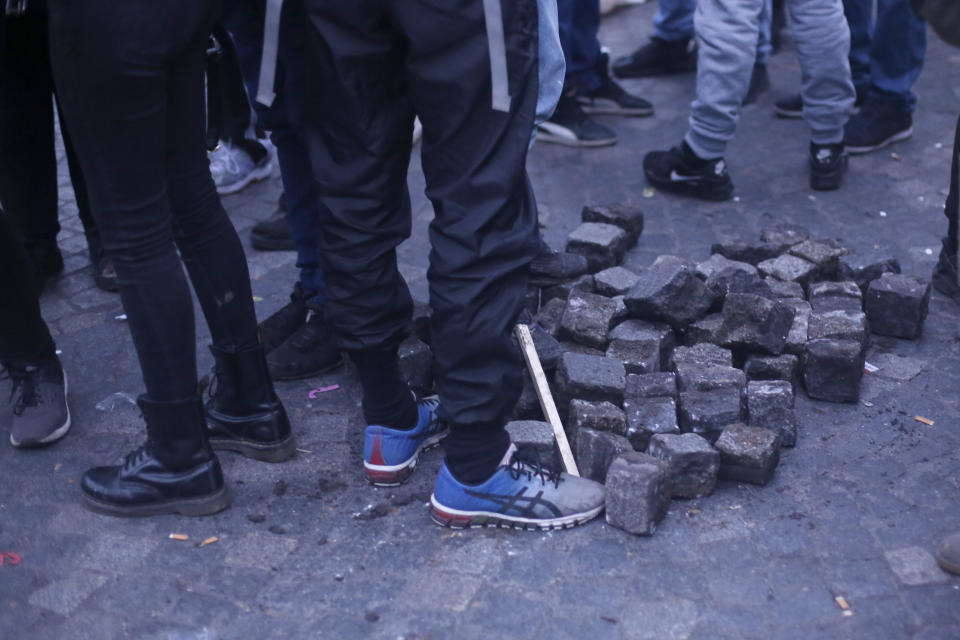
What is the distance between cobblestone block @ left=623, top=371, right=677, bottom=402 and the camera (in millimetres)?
3260

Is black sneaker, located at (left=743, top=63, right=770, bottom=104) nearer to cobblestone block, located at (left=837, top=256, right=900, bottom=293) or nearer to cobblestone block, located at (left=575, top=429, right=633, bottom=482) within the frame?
cobblestone block, located at (left=837, top=256, right=900, bottom=293)

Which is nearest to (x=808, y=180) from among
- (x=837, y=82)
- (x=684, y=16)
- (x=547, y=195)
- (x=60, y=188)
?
(x=837, y=82)

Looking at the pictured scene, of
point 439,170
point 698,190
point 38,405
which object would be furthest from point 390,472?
point 698,190

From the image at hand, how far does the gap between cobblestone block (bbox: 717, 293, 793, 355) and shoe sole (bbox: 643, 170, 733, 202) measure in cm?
161

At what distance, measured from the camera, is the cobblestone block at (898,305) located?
3664mm

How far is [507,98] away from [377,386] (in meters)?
0.97

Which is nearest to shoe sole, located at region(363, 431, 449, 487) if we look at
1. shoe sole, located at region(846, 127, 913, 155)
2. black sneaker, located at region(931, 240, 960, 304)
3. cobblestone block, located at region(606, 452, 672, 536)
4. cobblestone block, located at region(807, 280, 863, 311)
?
cobblestone block, located at region(606, 452, 672, 536)

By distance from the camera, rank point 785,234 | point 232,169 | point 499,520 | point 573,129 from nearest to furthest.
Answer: point 499,520 < point 785,234 < point 232,169 < point 573,129

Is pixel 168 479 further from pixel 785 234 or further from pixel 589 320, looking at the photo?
pixel 785 234

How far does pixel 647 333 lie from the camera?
3562 mm

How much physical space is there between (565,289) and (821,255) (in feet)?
3.38

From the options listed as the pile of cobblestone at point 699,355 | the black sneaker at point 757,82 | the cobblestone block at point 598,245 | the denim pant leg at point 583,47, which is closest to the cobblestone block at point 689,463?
the pile of cobblestone at point 699,355

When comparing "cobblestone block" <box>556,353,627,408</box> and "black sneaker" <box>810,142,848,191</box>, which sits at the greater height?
"cobblestone block" <box>556,353,627,408</box>

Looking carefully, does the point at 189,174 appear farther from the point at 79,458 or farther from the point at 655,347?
the point at 655,347
